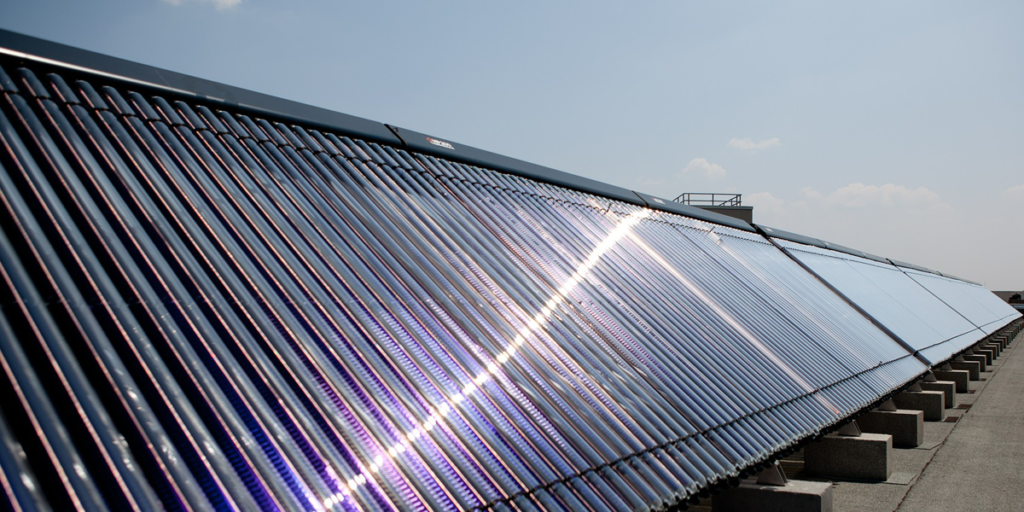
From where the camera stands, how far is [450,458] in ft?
12.2

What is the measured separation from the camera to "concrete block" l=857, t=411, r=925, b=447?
45.5 feet

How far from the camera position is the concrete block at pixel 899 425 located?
13867 millimetres

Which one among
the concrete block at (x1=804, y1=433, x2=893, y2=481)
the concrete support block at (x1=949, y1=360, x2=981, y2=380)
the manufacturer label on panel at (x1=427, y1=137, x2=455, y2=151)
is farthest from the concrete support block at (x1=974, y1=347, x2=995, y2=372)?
the manufacturer label on panel at (x1=427, y1=137, x2=455, y2=151)

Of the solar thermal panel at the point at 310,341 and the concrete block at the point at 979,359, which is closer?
the solar thermal panel at the point at 310,341

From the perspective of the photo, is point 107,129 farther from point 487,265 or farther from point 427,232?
point 487,265

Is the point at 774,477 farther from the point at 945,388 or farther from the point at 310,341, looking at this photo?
the point at 945,388

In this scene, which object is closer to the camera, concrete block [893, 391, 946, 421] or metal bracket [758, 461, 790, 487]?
metal bracket [758, 461, 790, 487]

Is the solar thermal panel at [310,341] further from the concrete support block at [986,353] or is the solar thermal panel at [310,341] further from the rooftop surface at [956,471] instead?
the concrete support block at [986,353]

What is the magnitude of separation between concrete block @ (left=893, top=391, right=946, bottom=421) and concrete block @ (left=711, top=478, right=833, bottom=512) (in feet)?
34.5

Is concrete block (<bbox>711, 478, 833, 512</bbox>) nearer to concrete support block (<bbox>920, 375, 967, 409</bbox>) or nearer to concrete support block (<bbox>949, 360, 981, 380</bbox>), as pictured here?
concrete support block (<bbox>920, 375, 967, 409</bbox>)

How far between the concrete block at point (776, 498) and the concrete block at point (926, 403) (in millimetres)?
10500

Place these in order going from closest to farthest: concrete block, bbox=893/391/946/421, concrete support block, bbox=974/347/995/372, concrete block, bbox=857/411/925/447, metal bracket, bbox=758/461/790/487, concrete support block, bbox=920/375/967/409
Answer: metal bracket, bbox=758/461/790/487, concrete block, bbox=857/411/925/447, concrete block, bbox=893/391/946/421, concrete support block, bbox=920/375/967/409, concrete support block, bbox=974/347/995/372

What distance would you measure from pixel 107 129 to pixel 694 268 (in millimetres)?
7363

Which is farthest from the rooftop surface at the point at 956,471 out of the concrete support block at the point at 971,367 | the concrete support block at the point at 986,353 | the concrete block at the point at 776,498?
the concrete support block at the point at 986,353
